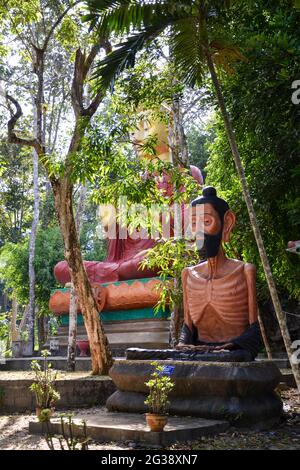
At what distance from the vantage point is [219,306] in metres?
8.17

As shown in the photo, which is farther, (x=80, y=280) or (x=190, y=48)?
(x=80, y=280)

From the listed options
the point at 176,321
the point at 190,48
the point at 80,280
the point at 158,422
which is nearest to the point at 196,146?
the point at 176,321

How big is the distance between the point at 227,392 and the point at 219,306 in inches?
58.2

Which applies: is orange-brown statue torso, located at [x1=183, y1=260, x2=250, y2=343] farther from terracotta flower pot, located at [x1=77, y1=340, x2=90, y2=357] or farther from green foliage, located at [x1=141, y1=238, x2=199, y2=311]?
terracotta flower pot, located at [x1=77, y1=340, x2=90, y2=357]

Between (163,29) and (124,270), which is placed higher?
(163,29)

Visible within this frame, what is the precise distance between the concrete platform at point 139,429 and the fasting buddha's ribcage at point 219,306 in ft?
5.06

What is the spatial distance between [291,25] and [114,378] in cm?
478

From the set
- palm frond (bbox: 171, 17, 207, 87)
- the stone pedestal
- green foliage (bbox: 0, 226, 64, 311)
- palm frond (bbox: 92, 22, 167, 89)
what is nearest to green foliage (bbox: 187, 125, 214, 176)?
green foliage (bbox: 0, 226, 64, 311)

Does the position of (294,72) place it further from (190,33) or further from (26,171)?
(26,171)

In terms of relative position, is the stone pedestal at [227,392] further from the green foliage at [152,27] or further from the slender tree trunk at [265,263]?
the green foliage at [152,27]

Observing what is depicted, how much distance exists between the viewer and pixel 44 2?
18328 mm

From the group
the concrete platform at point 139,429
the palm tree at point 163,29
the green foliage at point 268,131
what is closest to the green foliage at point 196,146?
the green foliage at point 268,131

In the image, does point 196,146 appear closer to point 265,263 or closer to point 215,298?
point 215,298
